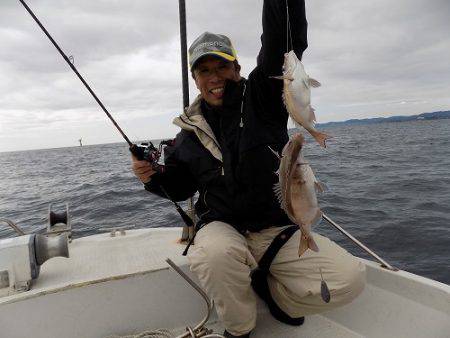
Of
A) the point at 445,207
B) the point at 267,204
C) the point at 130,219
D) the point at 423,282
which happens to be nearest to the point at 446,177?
the point at 445,207

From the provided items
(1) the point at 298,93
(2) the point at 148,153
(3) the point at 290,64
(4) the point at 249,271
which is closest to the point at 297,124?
(1) the point at 298,93

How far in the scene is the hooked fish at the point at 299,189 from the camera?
5.76 feet

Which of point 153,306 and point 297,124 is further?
point 153,306

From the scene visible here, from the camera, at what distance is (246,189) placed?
275cm

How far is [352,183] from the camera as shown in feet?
42.4

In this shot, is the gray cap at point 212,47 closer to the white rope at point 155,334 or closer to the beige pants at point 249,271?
the beige pants at point 249,271

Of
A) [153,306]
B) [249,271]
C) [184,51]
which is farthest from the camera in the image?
[184,51]

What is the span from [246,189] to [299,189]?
0.91 metres

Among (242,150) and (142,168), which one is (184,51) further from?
(242,150)

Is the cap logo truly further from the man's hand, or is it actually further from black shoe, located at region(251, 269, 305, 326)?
black shoe, located at region(251, 269, 305, 326)

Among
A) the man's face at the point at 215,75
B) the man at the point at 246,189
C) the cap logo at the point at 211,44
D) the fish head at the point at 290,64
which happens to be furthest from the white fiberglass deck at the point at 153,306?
the fish head at the point at 290,64

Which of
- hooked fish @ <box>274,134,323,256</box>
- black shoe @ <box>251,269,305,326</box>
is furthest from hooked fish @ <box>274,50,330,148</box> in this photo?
black shoe @ <box>251,269,305,326</box>

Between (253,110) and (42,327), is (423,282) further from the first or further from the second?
(42,327)

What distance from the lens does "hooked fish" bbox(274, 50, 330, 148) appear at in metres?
1.68
